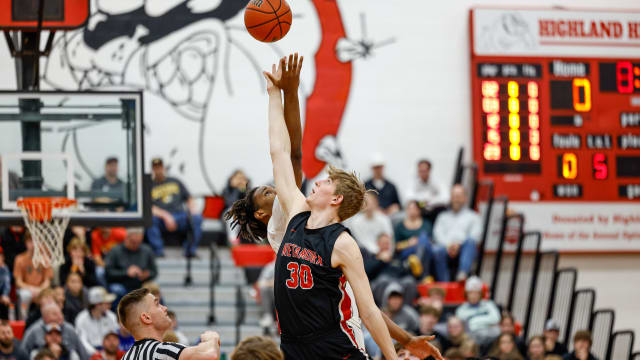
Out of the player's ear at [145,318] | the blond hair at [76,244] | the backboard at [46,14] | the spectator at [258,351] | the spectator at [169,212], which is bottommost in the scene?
the spectator at [258,351]

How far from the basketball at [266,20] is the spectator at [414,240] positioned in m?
7.29

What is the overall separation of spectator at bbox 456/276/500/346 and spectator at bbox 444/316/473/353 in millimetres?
610

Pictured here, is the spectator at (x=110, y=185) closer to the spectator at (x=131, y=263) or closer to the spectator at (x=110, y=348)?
the spectator at (x=110, y=348)

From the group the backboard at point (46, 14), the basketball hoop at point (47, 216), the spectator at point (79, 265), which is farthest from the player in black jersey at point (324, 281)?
the spectator at point (79, 265)

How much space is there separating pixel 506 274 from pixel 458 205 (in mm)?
1817

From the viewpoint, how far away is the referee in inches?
195

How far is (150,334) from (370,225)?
8.38m

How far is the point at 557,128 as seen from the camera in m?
14.2

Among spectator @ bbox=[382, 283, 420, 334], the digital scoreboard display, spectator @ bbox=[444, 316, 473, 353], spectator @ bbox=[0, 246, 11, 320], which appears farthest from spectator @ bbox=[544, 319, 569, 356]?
spectator @ bbox=[0, 246, 11, 320]

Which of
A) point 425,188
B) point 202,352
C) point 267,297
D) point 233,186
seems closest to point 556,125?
point 425,188

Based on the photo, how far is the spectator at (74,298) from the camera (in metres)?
11.2

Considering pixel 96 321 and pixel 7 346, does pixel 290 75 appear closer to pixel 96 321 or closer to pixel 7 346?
pixel 7 346

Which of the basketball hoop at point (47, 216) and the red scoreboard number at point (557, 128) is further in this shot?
the red scoreboard number at point (557, 128)

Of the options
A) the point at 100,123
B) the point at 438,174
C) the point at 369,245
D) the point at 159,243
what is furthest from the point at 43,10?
the point at 438,174
